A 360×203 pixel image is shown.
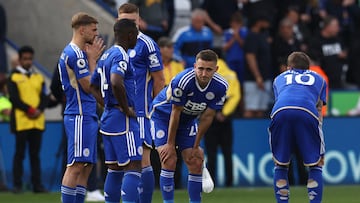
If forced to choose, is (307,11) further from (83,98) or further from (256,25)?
(83,98)

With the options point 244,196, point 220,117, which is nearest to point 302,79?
point 244,196

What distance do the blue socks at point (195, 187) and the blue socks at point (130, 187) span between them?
1766 millimetres

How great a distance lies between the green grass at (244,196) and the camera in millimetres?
17719

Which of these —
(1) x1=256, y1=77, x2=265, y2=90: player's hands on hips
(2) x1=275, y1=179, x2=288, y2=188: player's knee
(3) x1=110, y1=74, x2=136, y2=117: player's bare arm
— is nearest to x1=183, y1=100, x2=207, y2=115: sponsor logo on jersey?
(2) x1=275, y1=179, x2=288, y2=188: player's knee

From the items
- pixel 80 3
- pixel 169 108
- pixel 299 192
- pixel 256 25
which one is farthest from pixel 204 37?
pixel 169 108

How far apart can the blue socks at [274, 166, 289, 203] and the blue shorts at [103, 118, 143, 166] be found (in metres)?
2.03

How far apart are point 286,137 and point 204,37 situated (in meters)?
8.61

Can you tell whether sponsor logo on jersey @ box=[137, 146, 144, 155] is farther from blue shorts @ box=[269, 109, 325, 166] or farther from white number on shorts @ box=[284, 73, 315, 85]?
white number on shorts @ box=[284, 73, 315, 85]

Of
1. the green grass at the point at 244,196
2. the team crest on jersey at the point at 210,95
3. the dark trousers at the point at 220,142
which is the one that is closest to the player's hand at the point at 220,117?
the dark trousers at the point at 220,142

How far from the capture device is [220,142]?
21547mm

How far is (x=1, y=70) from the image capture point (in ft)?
73.0

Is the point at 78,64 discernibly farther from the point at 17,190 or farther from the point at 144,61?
the point at 17,190

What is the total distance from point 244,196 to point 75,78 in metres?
6.22

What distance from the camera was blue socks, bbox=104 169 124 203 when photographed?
43.1 feet
